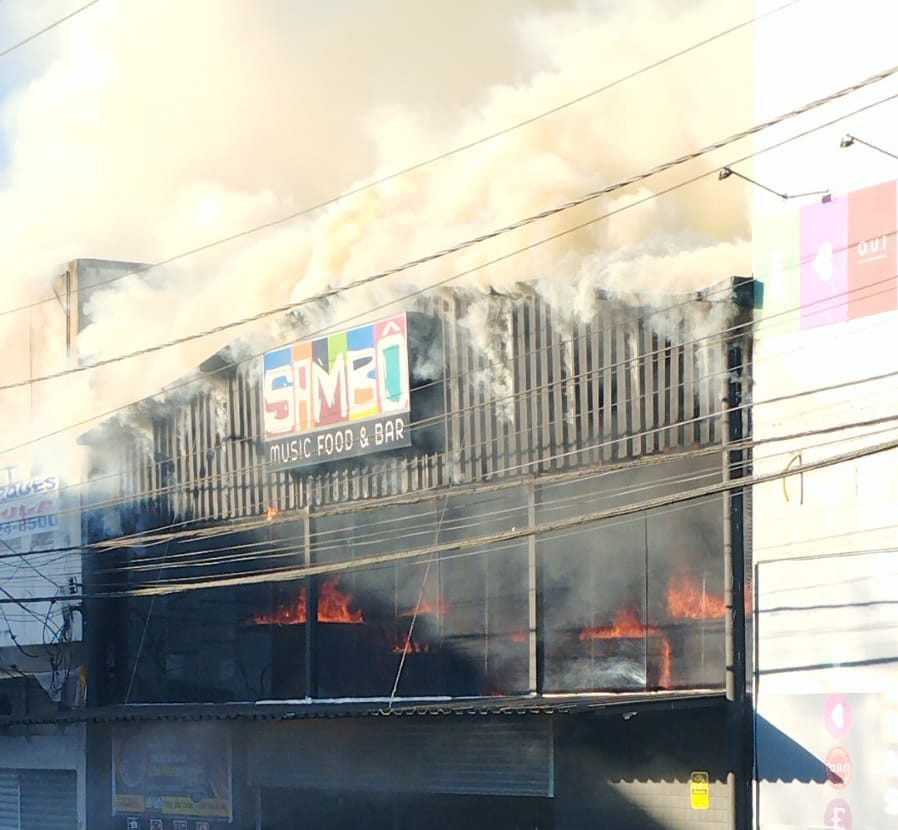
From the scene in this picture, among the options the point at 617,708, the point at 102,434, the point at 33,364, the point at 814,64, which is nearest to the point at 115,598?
the point at 102,434

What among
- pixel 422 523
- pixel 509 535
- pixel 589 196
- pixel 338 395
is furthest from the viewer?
pixel 338 395

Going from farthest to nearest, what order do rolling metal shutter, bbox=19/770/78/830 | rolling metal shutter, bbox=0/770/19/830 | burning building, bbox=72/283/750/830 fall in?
rolling metal shutter, bbox=0/770/19/830, rolling metal shutter, bbox=19/770/78/830, burning building, bbox=72/283/750/830

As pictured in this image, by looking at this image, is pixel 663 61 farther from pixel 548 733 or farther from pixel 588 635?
pixel 548 733

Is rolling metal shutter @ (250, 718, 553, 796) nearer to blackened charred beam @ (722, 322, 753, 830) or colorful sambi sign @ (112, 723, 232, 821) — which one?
colorful sambi sign @ (112, 723, 232, 821)

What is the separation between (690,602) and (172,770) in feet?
35.7

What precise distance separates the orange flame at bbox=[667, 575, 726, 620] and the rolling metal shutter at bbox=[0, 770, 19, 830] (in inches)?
632

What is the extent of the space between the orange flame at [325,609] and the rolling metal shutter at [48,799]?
6.37m

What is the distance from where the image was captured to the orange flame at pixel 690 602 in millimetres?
18234

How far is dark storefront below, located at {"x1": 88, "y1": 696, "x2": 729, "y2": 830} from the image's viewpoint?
1839 centimetres

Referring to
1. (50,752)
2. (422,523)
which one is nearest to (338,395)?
(422,523)

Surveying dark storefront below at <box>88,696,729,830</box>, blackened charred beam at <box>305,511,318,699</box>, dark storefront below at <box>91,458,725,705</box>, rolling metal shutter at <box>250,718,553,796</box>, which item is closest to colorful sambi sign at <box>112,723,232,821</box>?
dark storefront below at <box>88,696,729,830</box>

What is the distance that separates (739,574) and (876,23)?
6.57 metres

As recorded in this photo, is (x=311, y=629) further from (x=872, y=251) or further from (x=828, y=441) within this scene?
(x=872, y=251)

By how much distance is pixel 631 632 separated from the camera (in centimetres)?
1905
